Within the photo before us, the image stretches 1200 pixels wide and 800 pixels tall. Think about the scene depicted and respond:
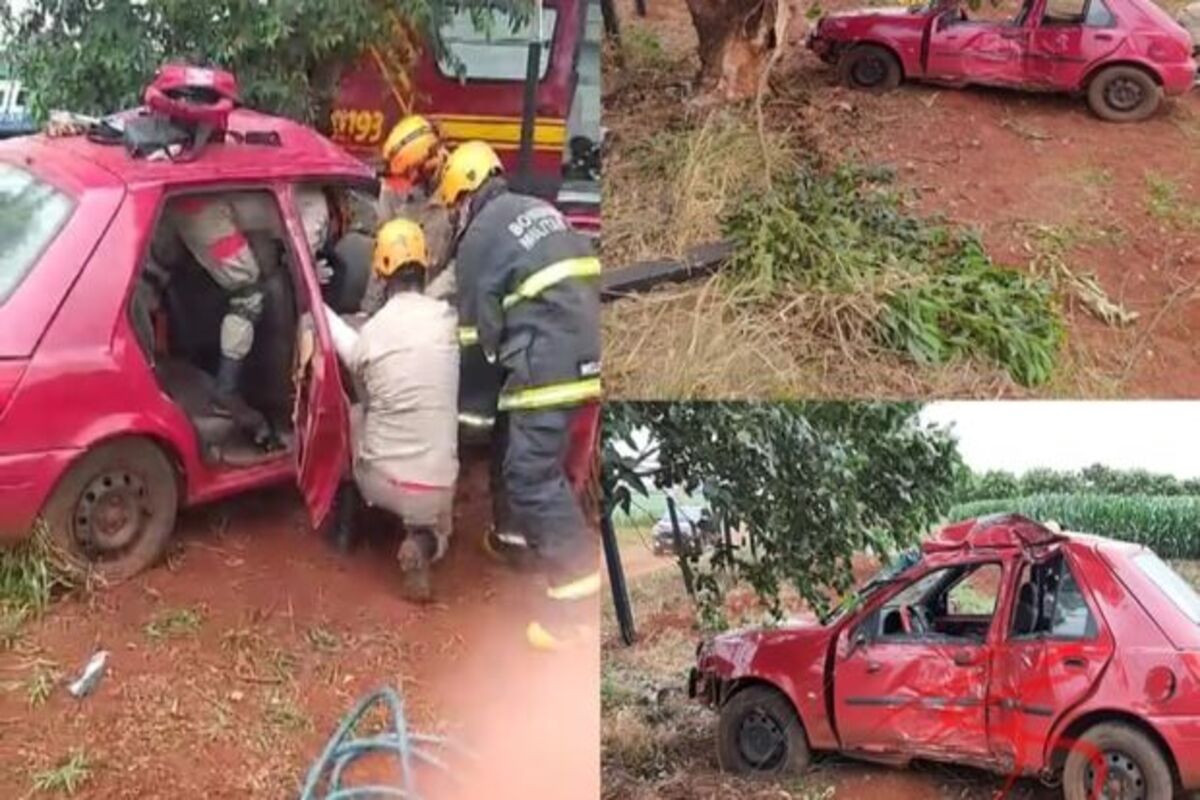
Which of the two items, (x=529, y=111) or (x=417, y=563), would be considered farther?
(x=529, y=111)

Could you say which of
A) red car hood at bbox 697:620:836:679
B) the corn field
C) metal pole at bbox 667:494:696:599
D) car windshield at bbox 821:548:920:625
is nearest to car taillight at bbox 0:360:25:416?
metal pole at bbox 667:494:696:599

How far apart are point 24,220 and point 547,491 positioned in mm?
1317

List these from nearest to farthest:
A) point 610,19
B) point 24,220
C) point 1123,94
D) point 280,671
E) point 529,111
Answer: point 24,220, point 280,671, point 529,111, point 610,19, point 1123,94

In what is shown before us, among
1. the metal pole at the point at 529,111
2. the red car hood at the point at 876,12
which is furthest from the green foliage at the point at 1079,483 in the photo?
the metal pole at the point at 529,111

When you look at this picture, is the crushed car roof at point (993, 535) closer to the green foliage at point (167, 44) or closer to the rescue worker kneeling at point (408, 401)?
the rescue worker kneeling at point (408, 401)

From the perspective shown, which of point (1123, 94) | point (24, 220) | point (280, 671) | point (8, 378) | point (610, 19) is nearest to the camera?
point (8, 378)

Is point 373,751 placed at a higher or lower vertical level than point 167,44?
lower

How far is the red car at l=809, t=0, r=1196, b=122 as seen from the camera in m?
3.86

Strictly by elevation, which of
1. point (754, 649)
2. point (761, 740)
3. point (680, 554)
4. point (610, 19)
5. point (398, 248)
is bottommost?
point (761, 740)

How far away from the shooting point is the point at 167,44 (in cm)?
345

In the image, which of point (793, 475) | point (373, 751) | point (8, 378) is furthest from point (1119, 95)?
point (8, 378)

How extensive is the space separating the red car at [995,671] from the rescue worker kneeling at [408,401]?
0.82 metres

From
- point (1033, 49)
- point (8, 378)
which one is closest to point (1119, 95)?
point (1033, 49)

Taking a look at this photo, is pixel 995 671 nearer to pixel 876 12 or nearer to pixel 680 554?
pixel 680 554
